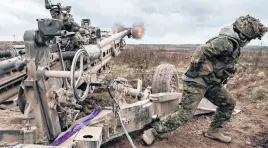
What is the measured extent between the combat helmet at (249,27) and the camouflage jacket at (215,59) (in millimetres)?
105

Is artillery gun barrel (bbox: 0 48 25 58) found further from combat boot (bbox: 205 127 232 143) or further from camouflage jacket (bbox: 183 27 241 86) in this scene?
combat boot (bbox: 205 127 232 143)

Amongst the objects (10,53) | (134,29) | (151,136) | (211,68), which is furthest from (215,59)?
(134,29)

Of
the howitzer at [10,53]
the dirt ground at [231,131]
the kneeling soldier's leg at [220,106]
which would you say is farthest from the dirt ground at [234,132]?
the howitzer at [10,53]

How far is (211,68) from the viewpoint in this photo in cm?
493

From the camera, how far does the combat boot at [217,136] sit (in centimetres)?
551

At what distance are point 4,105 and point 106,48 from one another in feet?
7.87

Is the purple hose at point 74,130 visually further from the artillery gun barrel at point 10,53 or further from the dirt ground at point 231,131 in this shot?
the artillery gun barrel at point 10,53

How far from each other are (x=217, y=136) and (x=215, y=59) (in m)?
1.31

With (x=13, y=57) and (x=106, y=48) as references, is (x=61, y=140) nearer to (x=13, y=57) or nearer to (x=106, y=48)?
(x=13, y=57)

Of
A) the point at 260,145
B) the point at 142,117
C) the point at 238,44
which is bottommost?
the point at 260,145

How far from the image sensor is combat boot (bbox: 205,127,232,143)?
5512 mm

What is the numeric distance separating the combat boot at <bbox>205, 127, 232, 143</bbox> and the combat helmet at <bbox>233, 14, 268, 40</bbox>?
1603 millimetres

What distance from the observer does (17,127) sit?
398 centimetres

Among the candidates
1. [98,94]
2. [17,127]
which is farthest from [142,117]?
[98,94]
